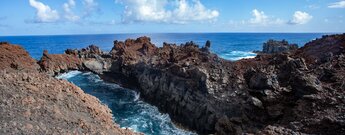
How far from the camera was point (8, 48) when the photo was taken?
45312 millimetres

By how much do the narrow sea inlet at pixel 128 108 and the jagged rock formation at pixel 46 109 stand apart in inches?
586

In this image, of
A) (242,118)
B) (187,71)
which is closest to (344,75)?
(242,118)

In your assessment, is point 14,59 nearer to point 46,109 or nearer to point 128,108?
point 128,108

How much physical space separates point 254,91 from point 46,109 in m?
18.0

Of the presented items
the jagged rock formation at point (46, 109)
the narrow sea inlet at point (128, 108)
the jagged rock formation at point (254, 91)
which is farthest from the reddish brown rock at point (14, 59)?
the jagged rock formation at point (46, 109)

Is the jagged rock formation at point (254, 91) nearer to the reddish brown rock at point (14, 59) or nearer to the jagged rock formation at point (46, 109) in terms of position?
the jagged rock formation at point (46, 109)

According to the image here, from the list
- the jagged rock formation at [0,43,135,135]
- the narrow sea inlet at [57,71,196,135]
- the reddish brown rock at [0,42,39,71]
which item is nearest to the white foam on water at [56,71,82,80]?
the narrow sea inlet at [57,71,196,135]

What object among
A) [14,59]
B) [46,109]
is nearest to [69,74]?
[14,59]

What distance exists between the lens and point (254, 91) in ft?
95.8

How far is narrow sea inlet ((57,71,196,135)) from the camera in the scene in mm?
34156

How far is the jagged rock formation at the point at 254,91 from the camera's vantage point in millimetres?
22359

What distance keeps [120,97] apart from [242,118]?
23542mm

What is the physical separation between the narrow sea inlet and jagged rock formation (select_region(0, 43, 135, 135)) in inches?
586

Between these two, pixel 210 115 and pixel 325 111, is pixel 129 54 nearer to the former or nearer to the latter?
pixel 210 115
